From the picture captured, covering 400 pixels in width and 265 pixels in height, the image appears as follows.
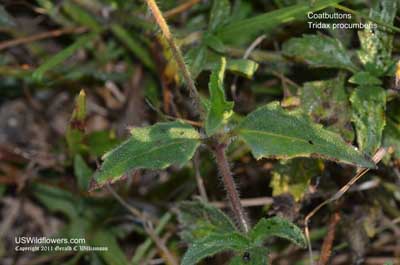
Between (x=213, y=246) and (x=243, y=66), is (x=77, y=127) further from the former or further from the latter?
(x=213, y=246)

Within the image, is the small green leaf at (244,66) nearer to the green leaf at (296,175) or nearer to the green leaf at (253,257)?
the green leaf at (296,175)

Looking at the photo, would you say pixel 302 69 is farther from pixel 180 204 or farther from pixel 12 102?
pixel 12 102

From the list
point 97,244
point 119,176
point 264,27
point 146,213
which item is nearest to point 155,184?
point 146,213

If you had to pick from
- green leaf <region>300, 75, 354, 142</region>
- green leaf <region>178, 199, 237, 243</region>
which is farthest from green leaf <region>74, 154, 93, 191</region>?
green leaf <region>300, 75, 354, 142</region>

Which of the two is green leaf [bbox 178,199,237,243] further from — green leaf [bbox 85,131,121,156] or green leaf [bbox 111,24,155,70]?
green leaf [bbox 111,24,155,70]

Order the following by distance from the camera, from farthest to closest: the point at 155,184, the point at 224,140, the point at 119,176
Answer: the point at 155,184 < the point at 224,140 < the point at 119,176
